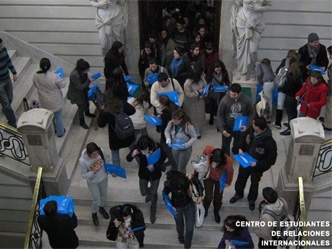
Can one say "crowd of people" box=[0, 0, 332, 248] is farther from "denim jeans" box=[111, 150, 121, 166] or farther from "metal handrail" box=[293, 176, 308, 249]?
"metal handrail" box=[293, 176, 308, 249]

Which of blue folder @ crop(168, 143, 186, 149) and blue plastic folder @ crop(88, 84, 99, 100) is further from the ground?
blue plastic folder @ crop(88, 84, 99, 100)

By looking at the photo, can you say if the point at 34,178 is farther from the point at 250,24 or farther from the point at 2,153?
the point at 250,24

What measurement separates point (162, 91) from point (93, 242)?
9.81 ft

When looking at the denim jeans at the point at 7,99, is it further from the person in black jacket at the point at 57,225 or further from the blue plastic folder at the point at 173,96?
the person in black jacket at the point at 57,225

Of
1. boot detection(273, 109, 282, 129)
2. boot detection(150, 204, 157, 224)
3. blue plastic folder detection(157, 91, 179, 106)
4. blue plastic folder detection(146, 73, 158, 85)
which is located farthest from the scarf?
boot detection(150, 204, 157, 224)

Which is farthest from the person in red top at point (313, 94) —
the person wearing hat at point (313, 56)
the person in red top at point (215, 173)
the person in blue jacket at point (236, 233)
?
the person in blue jacket at point (236, 233)

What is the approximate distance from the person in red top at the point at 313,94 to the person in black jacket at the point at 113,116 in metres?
3.21

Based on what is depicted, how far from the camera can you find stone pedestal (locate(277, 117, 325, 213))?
826 centimetres

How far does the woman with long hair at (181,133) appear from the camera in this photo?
27.3 ft

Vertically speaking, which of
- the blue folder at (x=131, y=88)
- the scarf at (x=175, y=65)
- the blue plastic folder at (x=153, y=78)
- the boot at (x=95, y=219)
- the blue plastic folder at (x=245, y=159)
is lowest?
the boot at (x=95, y=219)

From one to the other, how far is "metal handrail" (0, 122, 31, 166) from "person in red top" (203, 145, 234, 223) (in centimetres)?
331

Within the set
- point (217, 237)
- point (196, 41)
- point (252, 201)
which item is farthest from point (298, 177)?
point (196, 41)

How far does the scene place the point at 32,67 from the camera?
12.1m

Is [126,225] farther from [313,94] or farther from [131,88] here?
[313,94]
